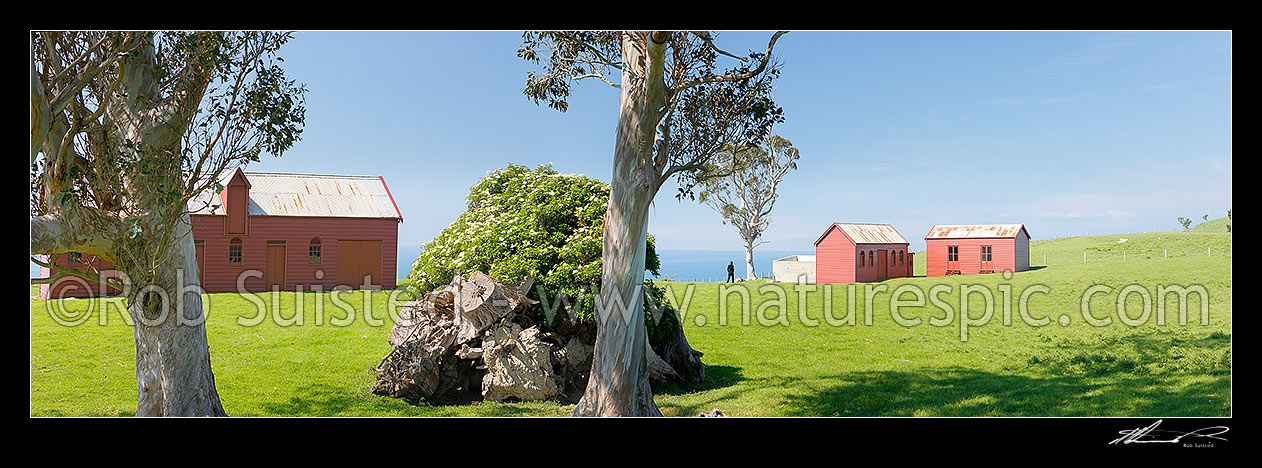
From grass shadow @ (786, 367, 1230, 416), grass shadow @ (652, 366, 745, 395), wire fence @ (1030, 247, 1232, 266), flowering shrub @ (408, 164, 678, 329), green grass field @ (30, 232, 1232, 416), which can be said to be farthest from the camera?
wire fence @ (1030, 247, 1232, 266)

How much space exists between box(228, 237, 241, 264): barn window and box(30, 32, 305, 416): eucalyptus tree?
49.3 feet

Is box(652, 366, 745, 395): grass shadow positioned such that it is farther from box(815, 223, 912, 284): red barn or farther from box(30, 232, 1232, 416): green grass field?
box(815, 223, 912, 284): red barn

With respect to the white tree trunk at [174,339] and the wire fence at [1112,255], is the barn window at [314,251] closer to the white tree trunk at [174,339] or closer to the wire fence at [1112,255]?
the white tree trunk at [174,339]

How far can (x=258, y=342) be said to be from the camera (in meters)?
12.3

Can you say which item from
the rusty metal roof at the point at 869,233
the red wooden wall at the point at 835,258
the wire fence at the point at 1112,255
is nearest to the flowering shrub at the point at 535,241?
the red wooden wall at the point at 835,258

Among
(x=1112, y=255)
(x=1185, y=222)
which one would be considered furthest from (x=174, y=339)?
(x=1185, y=222)

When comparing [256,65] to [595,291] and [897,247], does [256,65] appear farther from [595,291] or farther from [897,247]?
[897,247]

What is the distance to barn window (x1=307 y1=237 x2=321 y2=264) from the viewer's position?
21.0 m

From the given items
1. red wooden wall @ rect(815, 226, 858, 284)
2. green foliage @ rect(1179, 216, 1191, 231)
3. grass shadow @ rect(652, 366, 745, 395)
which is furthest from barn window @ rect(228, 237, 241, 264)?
green foliage @ rect(1179, 216, 1191, 231)

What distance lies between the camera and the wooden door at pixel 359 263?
21297 millimetres

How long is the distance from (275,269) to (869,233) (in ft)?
75.7

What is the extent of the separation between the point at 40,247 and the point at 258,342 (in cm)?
732
